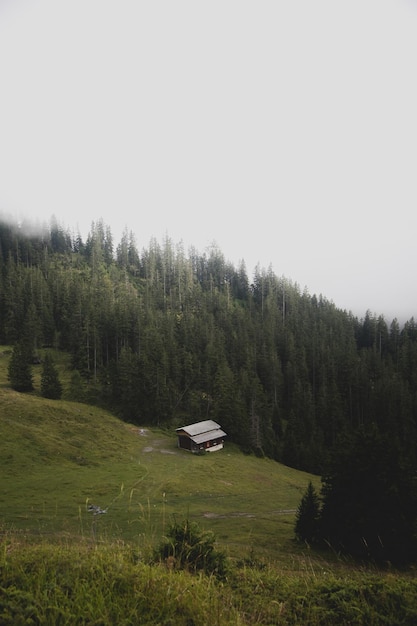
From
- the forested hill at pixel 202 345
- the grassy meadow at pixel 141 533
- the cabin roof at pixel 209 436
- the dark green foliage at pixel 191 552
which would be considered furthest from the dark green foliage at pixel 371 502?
the cabin roof at pixel 209 436

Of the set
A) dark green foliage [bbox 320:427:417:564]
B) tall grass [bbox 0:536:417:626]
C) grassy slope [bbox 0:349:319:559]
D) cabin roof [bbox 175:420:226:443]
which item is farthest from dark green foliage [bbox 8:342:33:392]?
tall grass [bbox 0:536:417:626]

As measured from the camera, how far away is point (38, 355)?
322 ft

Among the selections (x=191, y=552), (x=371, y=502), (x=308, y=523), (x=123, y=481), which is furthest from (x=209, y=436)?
(x=191, y=552)

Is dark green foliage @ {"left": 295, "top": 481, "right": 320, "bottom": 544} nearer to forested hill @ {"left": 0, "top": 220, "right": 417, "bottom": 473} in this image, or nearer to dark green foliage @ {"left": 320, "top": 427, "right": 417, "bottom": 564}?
dark green foliage @ {"left": 320, "top": 427, "right": 417, "bottom": 564}

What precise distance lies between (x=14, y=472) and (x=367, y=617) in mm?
43011

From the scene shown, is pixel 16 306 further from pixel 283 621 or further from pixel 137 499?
pixel 283 621

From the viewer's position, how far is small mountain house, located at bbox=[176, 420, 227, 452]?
201ft

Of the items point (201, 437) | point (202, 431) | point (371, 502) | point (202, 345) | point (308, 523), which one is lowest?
point (201, 437)

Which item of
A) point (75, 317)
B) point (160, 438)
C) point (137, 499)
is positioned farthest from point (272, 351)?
point (137, 499)

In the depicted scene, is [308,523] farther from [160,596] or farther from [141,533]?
[160,596]

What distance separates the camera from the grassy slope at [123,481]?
26172 millimetres

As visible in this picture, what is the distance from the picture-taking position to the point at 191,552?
6738 millimetres

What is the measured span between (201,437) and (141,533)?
47.7 meters

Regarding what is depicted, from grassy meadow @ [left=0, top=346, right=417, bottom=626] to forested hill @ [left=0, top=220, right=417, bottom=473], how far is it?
11.2m
